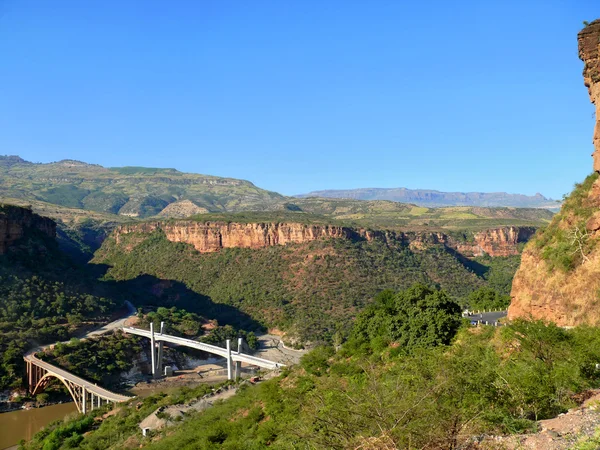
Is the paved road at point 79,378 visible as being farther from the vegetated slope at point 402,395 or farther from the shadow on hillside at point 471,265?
the shadow on hillside at point 471,265

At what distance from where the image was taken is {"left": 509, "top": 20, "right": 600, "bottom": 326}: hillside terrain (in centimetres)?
2362

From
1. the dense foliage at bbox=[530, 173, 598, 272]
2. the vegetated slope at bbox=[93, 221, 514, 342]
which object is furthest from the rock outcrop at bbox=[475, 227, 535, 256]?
the dense foliage at bbox=[530, 173, 598, 272]

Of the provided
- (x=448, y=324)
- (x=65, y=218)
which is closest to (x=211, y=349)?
(x=448, y=324)

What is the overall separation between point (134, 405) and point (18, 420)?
18.6m

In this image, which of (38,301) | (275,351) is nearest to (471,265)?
(275,351)

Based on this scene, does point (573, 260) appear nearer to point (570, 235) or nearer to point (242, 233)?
point (570, 235)

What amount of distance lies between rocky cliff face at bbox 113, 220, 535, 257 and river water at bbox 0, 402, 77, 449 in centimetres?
6110

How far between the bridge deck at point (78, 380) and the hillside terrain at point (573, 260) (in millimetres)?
41071

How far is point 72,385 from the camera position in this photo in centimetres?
5662

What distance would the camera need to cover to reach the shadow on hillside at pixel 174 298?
303 ft

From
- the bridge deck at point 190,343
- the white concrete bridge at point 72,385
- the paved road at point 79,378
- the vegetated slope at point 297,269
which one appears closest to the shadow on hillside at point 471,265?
the vegetated slope at point 297,269

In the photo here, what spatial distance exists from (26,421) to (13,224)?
137ft

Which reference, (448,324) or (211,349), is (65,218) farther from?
(448,324)

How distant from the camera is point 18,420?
52.0 meters
